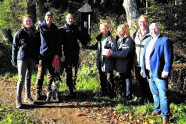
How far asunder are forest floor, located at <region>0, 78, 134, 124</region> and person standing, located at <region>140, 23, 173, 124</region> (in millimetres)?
1005

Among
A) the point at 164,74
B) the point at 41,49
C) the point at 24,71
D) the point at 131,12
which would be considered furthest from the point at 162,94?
the point at 131,12

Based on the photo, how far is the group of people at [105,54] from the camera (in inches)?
201

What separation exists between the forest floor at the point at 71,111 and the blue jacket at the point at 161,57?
1.40 metres

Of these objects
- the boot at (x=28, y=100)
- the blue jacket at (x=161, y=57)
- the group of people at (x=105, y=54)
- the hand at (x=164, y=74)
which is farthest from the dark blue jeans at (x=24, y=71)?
the hand at (x=164, y=74)

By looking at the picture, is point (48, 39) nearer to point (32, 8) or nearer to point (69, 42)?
point (69, 42)

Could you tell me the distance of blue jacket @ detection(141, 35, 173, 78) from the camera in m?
4.87

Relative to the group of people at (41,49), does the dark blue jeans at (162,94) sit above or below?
below

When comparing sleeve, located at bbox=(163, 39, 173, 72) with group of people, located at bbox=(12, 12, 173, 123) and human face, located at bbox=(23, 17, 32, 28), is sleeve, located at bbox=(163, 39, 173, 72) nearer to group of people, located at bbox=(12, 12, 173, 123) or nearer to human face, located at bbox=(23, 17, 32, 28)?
group of people, located at bbox=(12, 12, 173, 123)

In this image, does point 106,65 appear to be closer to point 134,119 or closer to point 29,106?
point 134,119

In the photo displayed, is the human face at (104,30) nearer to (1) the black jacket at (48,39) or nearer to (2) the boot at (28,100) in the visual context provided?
(1) the black jacket at (48,39)

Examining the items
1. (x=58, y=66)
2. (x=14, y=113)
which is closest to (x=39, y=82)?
(x=58, y=66)

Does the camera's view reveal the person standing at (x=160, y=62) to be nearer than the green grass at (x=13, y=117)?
Yes

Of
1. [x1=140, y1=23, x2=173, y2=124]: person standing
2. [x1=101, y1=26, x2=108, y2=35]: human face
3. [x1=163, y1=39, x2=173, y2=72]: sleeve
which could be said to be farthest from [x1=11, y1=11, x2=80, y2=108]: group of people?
[x1=163, y1=39, x2=173, y2=72]: sleeve

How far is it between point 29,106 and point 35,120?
72cm
